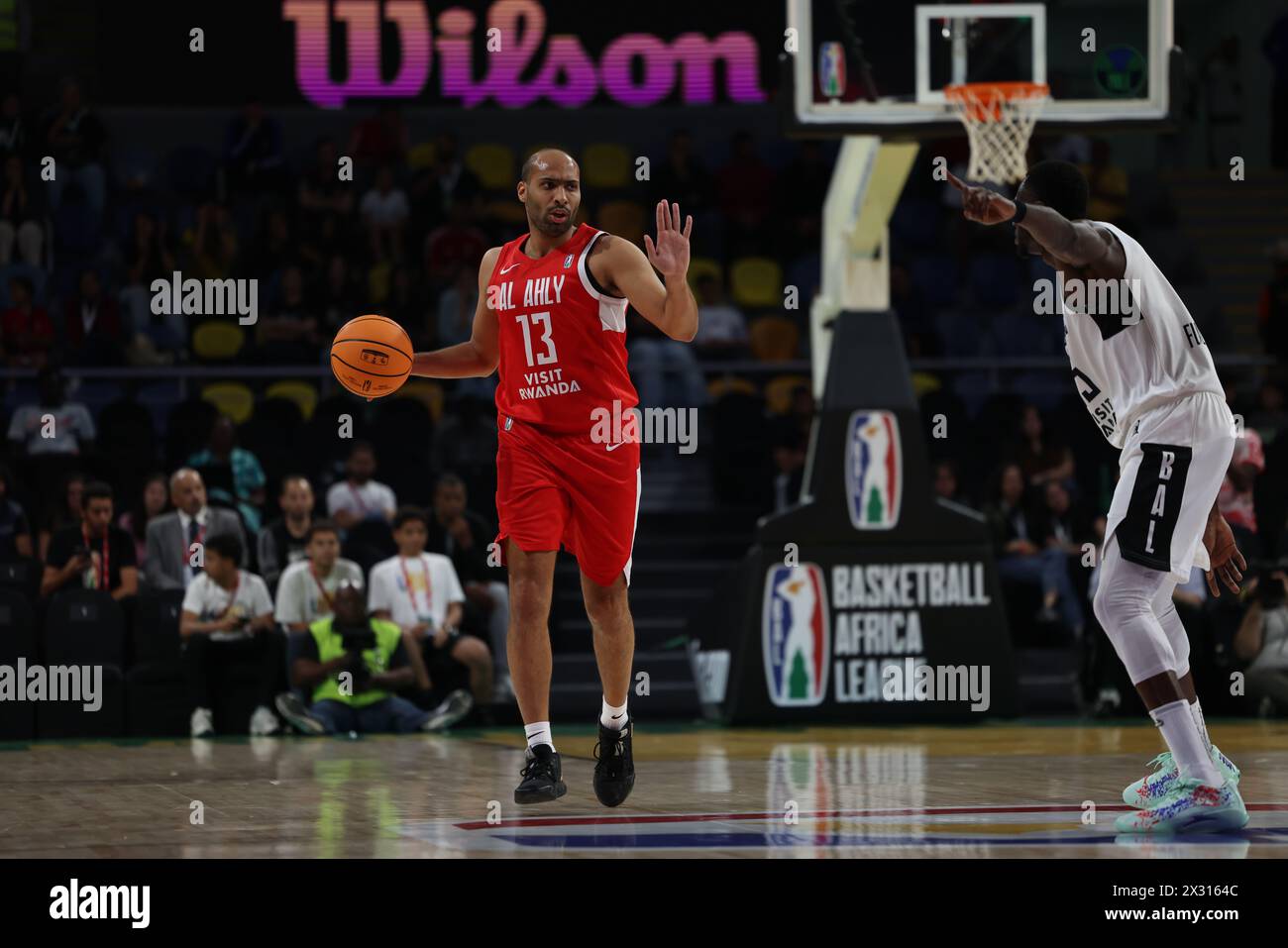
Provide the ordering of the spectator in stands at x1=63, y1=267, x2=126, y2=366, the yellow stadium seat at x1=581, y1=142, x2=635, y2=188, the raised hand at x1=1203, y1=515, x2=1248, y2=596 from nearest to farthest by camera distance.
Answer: the raised hand at x1=1203, y1=515, x2=1248, y2=596
the spectator in stands at x1=63, y1=267, x2=126, y2=366
the yellow stadium seat at x1=581, y1=142, x2=635, y2=188

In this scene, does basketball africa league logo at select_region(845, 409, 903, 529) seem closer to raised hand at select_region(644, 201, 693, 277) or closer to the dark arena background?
the dark arena background

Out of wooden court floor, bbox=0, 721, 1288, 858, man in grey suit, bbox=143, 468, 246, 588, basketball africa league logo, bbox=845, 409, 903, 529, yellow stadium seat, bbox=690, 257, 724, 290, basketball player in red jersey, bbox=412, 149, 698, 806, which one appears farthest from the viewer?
yellow stadium seat, bbox=690, 257, 724, 290

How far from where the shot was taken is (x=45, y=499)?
13.7 meters

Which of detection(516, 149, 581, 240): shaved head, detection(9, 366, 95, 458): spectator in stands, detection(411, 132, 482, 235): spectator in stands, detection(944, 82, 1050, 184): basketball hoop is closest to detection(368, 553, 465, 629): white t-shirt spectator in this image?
detection(9, 366, 95, 458): spectator in stands

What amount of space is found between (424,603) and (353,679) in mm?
800

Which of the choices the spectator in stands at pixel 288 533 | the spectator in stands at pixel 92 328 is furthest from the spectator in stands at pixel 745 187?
the spectator in stands at pixel 288 533

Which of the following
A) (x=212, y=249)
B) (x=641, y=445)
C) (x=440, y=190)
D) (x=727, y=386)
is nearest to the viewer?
(x=641, y=445)

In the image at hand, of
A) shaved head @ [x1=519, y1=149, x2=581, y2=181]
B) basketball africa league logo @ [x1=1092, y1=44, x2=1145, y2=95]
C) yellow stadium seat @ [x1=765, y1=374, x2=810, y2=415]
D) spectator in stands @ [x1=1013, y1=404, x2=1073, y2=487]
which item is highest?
basketball africa league logo @ [x1=1092, y1=44, x2=1145, y2=95]

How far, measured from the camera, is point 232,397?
16.0 metres

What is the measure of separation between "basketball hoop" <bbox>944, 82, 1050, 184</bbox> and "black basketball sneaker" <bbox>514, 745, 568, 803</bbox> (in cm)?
553

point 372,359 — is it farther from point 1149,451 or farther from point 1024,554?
point 1024,554

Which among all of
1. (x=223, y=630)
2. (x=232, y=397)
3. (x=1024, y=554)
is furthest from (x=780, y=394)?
(x=223, y=630)

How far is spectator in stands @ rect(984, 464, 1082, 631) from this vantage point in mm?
13195
